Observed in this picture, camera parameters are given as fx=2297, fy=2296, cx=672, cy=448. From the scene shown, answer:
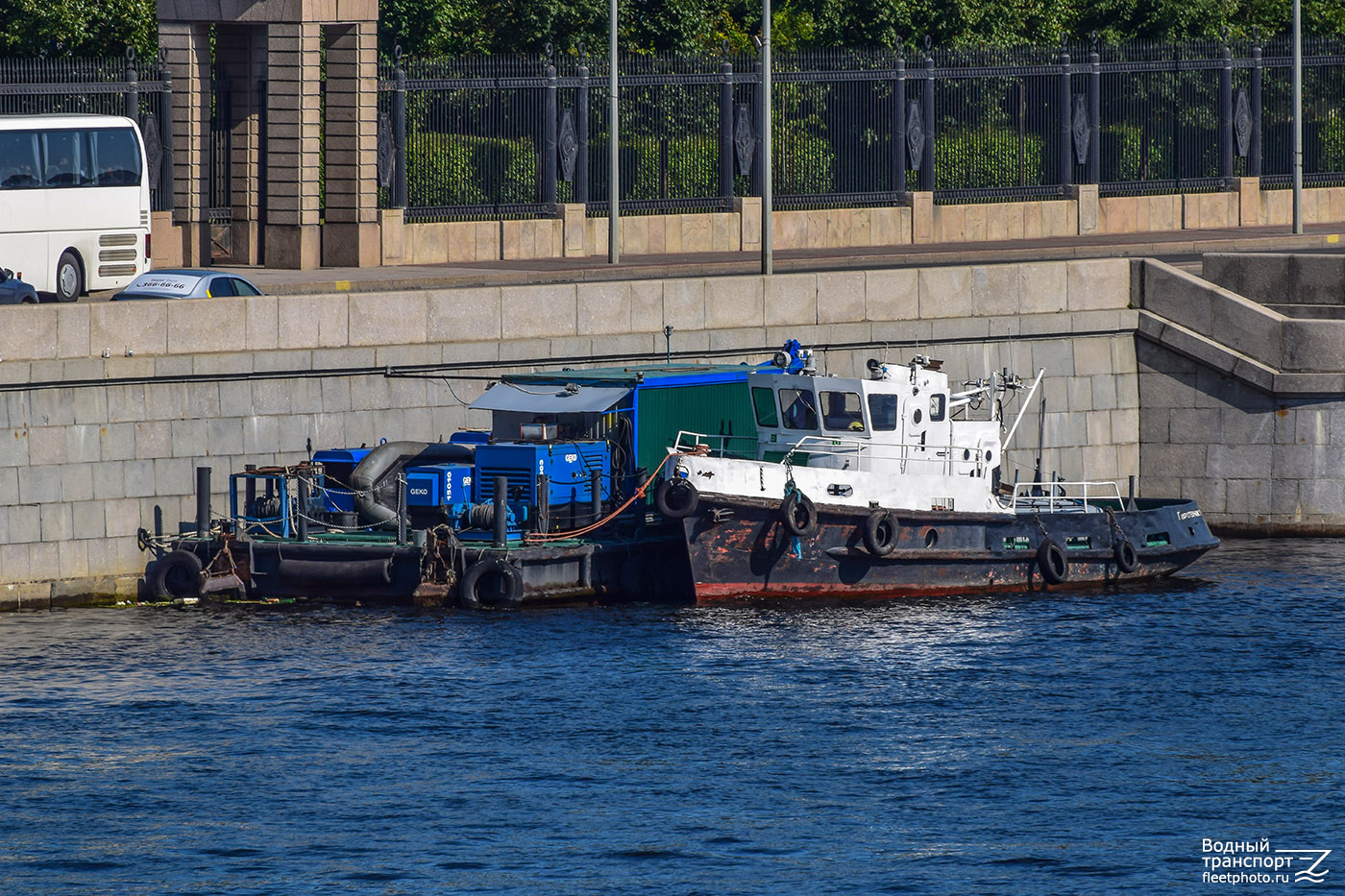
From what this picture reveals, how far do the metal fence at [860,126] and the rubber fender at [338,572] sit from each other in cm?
1689

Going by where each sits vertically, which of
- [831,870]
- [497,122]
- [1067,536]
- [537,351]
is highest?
[497,122]

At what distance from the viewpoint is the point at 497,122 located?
47562 mm

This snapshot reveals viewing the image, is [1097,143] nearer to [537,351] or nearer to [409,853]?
[537,351]

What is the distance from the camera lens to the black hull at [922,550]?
104 ft

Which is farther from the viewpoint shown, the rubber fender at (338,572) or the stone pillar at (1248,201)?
the stone pillar at (1248,201)

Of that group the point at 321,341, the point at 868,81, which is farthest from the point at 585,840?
the point at 868,81

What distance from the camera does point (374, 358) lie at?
3281 cm

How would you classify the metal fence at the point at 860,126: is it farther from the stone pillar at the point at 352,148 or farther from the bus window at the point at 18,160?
the bus window at the point at 18,160

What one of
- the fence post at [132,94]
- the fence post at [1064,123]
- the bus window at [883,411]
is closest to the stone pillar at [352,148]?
the fence post at [132,94]

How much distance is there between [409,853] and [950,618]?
11726mm

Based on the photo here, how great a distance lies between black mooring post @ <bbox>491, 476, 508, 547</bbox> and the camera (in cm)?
3067

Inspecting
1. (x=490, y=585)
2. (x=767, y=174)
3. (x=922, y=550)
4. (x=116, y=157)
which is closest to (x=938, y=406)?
(x=922, y=550)

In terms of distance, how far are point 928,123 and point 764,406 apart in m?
20.3

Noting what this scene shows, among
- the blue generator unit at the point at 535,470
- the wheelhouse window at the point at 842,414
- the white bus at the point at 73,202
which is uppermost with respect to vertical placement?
the white bus at the point at 73,202
